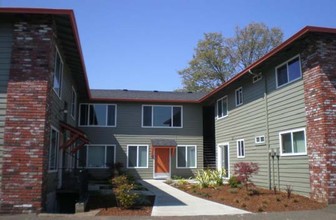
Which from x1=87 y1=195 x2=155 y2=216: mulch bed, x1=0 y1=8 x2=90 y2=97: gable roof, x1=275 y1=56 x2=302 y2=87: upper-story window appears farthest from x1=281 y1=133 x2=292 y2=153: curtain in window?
x1=0 y1=8 x2=90 y2=97: gable roof

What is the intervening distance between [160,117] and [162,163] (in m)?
3.19

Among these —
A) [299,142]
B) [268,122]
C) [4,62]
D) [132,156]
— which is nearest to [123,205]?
[4,62]

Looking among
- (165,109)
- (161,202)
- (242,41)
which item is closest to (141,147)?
(165,109)

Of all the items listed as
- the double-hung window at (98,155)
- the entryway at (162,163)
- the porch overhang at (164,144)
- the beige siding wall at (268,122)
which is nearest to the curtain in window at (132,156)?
the double-hung window at (98,155)

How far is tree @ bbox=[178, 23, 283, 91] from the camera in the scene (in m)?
42.4

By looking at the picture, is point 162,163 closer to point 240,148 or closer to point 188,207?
point 240,148

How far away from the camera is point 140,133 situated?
24703 mm

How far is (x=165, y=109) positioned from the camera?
2517 centimetres

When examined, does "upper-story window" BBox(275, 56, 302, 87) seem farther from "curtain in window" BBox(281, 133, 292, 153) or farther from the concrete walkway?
the concrete walkway

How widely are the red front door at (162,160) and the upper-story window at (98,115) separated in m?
3.61

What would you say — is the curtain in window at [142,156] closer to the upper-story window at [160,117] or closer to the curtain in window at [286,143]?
the upper-story window at [160,117]

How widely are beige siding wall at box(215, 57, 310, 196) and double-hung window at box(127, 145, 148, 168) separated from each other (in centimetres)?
631

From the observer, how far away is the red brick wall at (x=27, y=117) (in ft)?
32.0

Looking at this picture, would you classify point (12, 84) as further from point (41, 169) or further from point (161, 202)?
point (161, 202)
